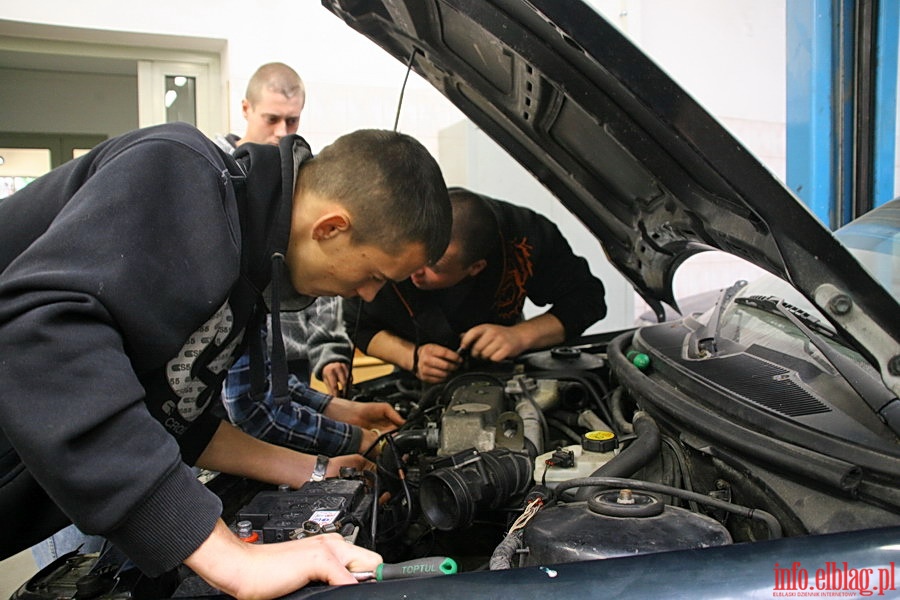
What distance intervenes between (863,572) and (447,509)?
0.60 meters

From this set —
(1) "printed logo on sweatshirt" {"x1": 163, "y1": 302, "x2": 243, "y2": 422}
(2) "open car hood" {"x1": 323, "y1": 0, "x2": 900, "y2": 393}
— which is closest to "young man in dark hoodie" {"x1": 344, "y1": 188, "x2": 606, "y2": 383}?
(2) "open car hood" {"x1": 323, "y1": 0, "x2": 900, "y2": 393}

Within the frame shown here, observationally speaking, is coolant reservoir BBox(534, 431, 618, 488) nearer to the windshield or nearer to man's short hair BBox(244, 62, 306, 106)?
the windshield

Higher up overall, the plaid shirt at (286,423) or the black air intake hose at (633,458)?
the black air intake hose at (633,458)

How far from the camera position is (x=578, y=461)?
1263mm

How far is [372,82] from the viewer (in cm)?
413

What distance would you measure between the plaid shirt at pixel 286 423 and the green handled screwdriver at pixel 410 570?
919 millimetres

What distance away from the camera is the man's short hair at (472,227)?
2.02 m

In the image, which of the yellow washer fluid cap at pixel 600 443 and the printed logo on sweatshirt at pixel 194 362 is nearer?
the printed logo on sweatshirt at pixel 194 362

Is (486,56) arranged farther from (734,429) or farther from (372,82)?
(372,82)

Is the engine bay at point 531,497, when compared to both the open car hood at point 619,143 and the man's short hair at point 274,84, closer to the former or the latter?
the open car hood at point 619,143


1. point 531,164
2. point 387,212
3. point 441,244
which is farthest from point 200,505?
point 531,164

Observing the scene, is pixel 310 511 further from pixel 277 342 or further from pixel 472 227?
pixel 472 227

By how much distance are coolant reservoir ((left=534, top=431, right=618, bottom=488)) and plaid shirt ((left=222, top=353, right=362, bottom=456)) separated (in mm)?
624

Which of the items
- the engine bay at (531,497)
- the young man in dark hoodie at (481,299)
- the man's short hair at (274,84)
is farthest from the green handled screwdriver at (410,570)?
the man's short hair at (274,84)
